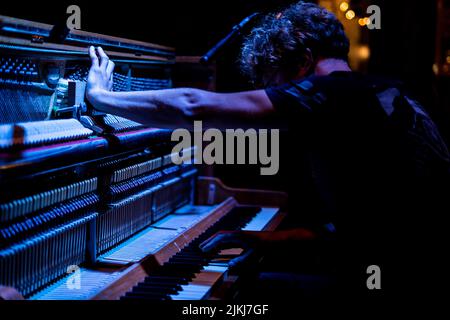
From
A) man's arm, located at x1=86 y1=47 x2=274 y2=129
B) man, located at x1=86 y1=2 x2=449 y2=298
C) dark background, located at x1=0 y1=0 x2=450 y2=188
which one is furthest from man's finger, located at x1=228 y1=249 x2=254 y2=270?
dark background, located at x1=0 y1=0 x2=450 y2=188

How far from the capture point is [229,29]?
378 cm

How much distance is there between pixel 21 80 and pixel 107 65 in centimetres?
41

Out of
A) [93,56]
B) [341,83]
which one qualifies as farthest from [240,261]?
[93,56]

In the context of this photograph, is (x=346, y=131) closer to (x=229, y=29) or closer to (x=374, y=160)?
(x=374, y=160)

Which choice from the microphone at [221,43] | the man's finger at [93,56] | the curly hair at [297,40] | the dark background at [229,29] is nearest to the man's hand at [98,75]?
the man's finger at [93,56]

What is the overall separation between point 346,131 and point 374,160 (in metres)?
0.17

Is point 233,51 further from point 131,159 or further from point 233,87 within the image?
point 131,159

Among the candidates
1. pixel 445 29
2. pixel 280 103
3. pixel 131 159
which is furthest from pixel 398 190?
pixel 445 29

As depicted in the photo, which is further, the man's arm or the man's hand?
the man's hand

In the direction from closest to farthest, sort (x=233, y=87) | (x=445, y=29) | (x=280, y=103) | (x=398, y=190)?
(x=280, y=103), (x=398, y=190), (x=233, y=87), (x=445, y=29)

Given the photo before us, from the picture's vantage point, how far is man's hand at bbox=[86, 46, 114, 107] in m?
2.24

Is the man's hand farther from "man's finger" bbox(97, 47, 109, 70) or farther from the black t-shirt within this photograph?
the black t-shirt

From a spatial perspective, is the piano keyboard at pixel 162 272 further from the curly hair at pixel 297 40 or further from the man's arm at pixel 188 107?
the curly hair at pixel 297 40

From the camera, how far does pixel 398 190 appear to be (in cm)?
215
